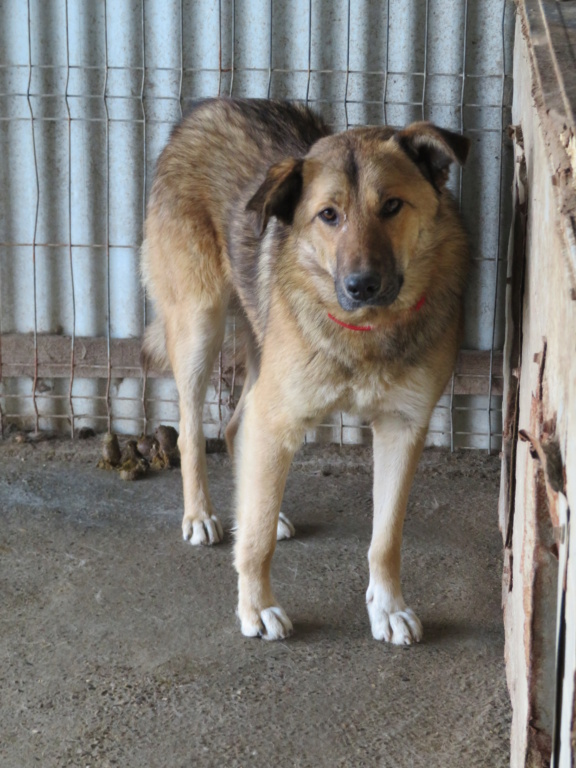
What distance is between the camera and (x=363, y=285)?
2584mm

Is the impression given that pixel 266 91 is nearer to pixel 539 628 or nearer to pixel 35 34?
pixel 35 34

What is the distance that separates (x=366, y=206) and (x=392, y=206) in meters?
0.09

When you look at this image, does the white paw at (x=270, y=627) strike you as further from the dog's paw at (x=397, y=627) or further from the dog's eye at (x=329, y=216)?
the dog's eye at (x=329, y=216)

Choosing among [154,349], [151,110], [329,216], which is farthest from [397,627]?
[151,110]

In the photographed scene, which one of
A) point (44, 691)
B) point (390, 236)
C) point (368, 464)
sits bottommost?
point (44, 691)

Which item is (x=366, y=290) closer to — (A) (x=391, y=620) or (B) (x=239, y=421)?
(A) (x=391, y=620)

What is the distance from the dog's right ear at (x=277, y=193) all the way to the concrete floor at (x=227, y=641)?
1408 mm

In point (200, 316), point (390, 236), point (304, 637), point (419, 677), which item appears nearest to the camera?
point (390, 236)

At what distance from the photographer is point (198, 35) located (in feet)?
14.1

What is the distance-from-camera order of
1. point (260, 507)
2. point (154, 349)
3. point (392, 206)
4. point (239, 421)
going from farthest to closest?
point (154, 349), point (239, 421), point (260, 507), point (392, 206)

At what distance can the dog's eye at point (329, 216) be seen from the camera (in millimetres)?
2736

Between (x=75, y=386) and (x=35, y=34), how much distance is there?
177 centimetres

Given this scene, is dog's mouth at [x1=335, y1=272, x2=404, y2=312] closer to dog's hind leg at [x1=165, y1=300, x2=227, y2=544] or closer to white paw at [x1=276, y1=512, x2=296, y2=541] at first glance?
dog's hind leg at [x1=165, y1=300, x2=227, y2=544]

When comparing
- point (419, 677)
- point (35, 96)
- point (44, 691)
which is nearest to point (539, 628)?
point (419, 677)
